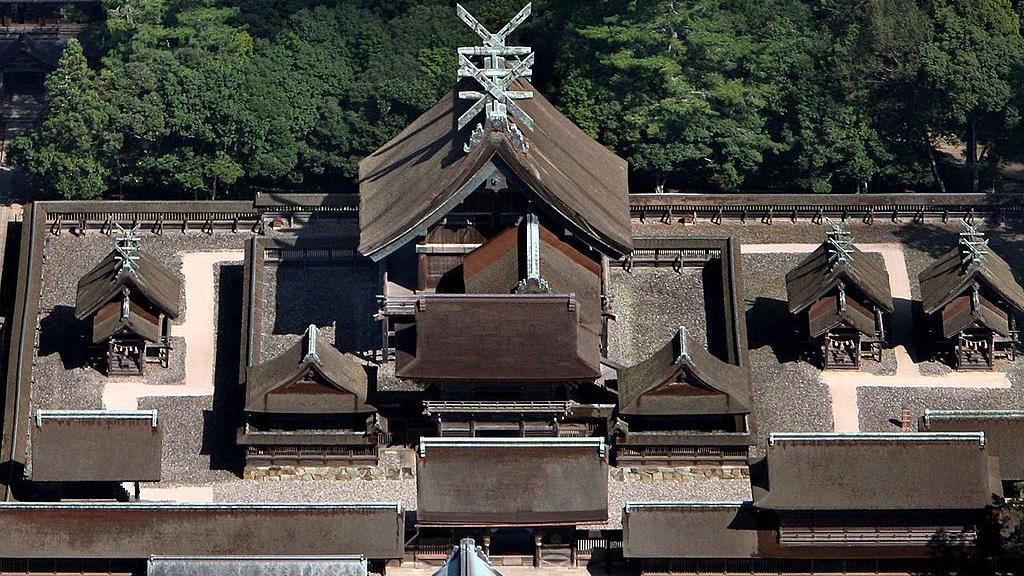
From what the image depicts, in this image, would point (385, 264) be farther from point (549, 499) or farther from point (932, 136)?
point (932, 136)

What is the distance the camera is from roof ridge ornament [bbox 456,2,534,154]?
105125mm

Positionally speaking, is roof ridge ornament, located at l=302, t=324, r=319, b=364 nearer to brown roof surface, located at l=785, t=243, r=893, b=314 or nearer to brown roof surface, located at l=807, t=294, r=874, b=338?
brown roof surface, located at l=785, t=243, r=893, b=314

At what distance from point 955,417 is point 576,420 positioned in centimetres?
1366

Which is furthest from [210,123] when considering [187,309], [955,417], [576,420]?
[955,417]

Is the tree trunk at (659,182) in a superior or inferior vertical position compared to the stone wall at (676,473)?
superior

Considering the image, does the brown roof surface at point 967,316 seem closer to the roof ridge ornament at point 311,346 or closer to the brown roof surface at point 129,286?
the roof ridge ornament at point 311,346

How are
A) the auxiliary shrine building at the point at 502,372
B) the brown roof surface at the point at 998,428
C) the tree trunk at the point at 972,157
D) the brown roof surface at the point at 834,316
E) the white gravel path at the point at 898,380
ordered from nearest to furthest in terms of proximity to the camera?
1. the auxiliary shrine building at the point at 502,372
2. the brown roof surface at the point at 998,428
3. the white gravel path at the point at 898,380
4. the brown roof surface at the point at 834,316
5. the tree trunk at the point at 972,157

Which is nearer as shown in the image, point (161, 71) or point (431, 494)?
point (431, 494)

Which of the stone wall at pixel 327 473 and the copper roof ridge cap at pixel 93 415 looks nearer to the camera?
the copper roof ridge cap at pixel 93 415

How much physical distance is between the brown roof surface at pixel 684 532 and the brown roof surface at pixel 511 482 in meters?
1.30

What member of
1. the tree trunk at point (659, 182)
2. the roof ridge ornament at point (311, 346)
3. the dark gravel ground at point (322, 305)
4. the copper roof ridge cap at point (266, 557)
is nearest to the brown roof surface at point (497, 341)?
the roof ridge ornament at point (311, 346)

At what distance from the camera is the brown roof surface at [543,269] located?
345 ft

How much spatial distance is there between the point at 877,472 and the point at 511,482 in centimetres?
1261

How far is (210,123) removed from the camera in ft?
391
